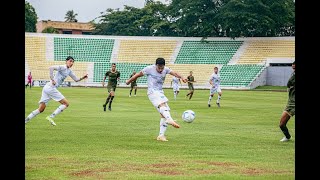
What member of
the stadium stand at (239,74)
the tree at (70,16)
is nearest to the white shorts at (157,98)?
the stadium stand at (239,74)

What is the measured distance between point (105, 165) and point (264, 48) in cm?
6259

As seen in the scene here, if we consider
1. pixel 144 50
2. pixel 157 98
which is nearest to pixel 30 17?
pixel 144 50

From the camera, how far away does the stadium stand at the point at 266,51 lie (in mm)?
69000

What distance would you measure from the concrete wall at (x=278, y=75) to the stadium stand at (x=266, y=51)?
196cm

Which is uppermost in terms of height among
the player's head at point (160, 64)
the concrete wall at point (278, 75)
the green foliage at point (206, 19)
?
the green foliage at point (206, 19)

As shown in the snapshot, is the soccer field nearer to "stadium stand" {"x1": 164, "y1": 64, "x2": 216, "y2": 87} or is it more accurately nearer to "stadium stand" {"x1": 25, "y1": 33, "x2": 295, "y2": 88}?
"stadium stand" {"x1": 164, "y1": 64, "x2": 216, "y2": 87}

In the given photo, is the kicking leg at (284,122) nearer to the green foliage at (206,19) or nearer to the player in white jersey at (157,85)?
the player in white jersey at (157,85)

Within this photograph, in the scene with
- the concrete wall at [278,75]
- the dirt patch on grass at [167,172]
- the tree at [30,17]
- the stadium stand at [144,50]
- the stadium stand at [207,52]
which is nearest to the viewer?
the dirt patch on grass at [167,172]

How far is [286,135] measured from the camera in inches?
580

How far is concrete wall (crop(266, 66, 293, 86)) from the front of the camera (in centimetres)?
6675

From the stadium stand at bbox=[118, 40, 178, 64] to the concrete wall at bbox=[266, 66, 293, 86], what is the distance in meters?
12.8

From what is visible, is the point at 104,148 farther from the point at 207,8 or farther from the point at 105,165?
the point at 207,8

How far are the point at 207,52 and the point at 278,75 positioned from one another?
9.90 m
